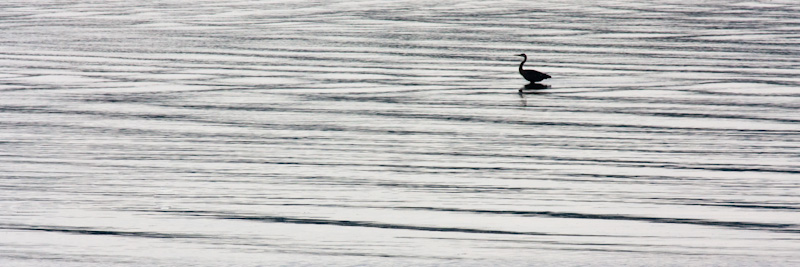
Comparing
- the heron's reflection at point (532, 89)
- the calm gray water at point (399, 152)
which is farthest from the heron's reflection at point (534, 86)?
the calm gray water at point (399, 152)

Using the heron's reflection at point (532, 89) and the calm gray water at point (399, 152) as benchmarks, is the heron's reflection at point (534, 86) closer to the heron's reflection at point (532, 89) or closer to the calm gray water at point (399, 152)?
the heron's reflection at point (532, 89)

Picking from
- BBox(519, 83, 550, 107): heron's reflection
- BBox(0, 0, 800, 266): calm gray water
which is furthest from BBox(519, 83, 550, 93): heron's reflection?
BBox(0, 0, 800, 266): calm gray water

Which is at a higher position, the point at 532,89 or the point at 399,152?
the point at 399,152

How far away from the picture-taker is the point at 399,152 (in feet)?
24.2

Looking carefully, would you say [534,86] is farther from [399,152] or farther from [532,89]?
[399,152]

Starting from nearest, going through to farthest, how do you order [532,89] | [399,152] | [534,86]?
[399,152], [532,89], [534,86]

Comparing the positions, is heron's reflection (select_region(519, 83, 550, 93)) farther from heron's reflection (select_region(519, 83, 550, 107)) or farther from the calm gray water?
the calm gray water

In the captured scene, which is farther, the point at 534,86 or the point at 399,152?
the point at 534,86

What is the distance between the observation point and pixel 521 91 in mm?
10664

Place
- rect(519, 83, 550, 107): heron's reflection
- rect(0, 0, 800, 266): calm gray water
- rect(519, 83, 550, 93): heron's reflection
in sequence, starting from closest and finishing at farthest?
rect(0, 0, 800, 266): calm gray water < rect(519, 83, 550, 107): heron's reflection < rect(519, 83, 550, 93): heron's reflection

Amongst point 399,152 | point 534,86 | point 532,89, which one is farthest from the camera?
point 534,86

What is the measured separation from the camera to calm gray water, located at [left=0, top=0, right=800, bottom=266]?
5.10 m

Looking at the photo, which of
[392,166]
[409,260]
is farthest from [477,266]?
[392,166]

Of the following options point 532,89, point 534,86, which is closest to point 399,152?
point 532,89
